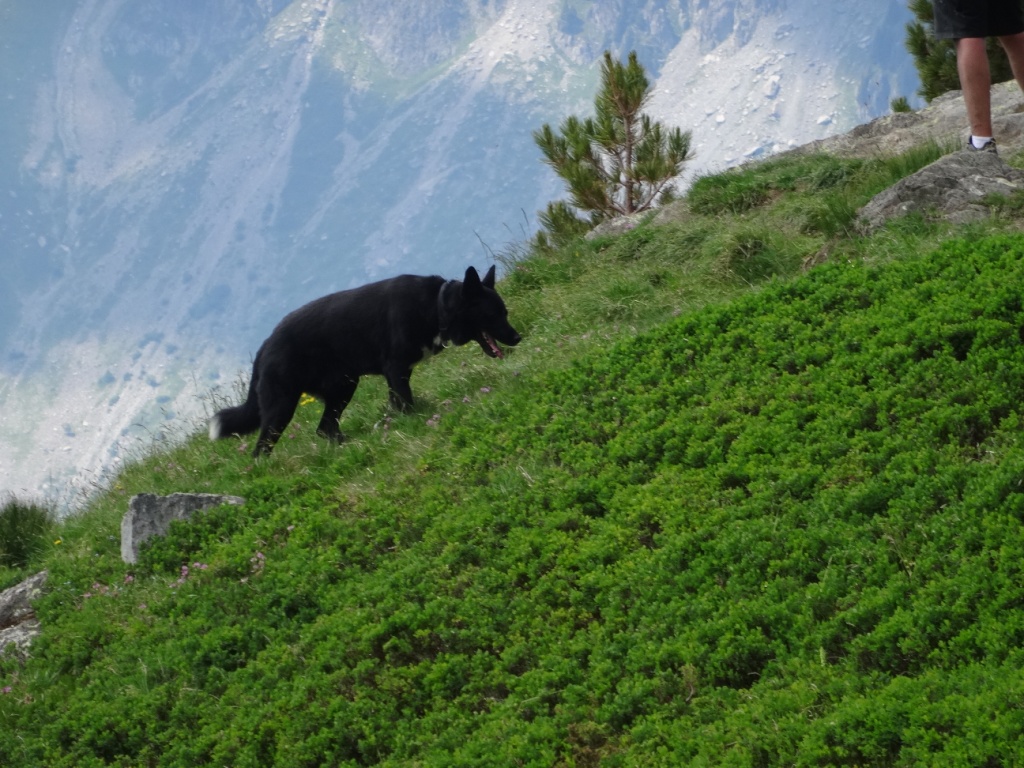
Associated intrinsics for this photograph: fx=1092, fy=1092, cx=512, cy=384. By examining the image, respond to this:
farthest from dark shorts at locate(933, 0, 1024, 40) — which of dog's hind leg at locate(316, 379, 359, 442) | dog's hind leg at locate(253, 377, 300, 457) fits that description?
dog's hind leg at locate(253, 377, 300, 457)

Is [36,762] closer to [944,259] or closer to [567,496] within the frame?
[567,496]

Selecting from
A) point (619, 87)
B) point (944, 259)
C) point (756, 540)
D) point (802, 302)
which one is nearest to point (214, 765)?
point (756, 540)

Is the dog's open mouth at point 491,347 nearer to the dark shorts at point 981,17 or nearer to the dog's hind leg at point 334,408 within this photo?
the dog's hind leg at point 334,408

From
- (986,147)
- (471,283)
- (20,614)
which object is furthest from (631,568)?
(986,147)

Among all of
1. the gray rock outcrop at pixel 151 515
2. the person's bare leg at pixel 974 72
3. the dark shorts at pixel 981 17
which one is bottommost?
the gray rock outcrop at pixel 151 515

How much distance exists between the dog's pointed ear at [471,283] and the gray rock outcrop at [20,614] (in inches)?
175

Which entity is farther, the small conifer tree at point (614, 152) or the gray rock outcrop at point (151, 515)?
the small conifer tree at point (614, 152)

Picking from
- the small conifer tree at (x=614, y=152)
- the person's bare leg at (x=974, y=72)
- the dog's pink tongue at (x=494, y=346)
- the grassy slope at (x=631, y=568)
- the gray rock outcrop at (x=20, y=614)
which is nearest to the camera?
the grassy slope at (x=631, y=568)

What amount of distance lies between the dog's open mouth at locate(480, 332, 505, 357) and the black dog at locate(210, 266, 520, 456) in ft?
1.18

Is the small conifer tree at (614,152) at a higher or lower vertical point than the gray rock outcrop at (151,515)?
higher

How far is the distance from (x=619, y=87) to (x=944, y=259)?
36.1 feet

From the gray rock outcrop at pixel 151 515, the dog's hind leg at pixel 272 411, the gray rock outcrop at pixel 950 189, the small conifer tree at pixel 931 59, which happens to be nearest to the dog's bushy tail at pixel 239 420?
the dog's hind leg at pixel 272 411

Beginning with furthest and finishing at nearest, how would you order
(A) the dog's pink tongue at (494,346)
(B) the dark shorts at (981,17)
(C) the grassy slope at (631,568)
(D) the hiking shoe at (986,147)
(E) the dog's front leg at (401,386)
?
(D) the hiking shoe at (986,147) < (A) the dog's pink tongue at (494,346) < (B) the dark shorts at (981,17) < (E) the dog's front leg at (401,386) < (C) the grassy slope at (631,568)

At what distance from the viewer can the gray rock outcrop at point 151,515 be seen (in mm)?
8945
